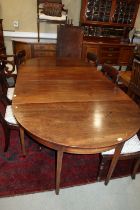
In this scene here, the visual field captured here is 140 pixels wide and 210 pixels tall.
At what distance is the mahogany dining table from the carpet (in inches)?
7.1

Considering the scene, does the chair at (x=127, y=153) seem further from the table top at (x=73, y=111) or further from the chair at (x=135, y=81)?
the chair at (x=135, y=81)

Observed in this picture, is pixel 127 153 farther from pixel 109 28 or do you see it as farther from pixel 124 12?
pixel 124 12

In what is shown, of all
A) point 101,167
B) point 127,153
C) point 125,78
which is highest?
point 125,78

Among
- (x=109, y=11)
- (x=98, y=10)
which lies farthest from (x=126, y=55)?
(x=98, y=10)

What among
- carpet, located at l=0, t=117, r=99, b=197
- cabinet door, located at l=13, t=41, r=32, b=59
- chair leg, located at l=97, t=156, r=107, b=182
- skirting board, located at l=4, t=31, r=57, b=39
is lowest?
carpet, located at l=0, t=117, r=99, b=197

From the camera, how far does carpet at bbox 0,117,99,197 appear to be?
1.49 meters

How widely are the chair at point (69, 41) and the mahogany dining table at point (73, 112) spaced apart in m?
1.04

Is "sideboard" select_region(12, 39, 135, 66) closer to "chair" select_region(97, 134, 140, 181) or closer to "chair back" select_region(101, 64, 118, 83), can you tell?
"chair back" select_region(101, 64, 118, 83)

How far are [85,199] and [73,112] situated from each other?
777 millimetres

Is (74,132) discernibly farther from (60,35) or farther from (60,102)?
(60,35)

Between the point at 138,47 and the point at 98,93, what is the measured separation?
3.08 m

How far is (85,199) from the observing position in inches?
57.1

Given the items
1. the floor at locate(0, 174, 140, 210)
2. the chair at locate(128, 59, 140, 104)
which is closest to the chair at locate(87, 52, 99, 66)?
the chair at locate(128, 59, 140, 104)

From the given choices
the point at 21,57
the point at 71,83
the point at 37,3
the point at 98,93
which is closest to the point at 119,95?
the point at 98,93
